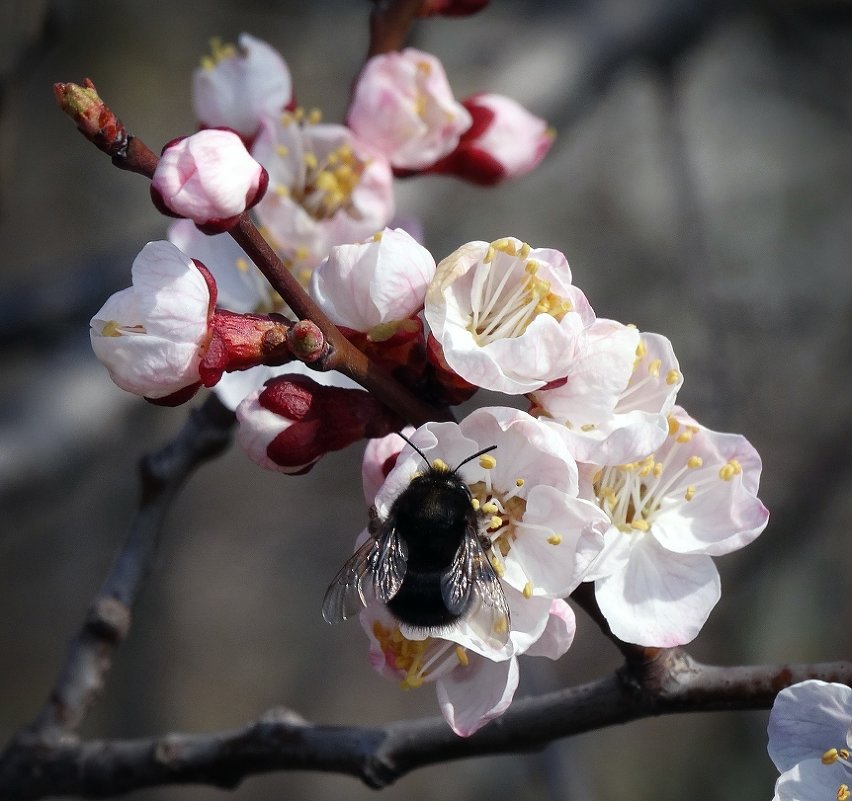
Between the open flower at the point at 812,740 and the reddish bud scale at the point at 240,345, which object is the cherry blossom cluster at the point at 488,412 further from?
the open flower at the point at 812,740

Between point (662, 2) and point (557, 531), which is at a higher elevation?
point (557, 531)

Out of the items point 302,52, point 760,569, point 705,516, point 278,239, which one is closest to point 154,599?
point 760,569

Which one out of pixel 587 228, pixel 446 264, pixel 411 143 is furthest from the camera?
pixel 587 228

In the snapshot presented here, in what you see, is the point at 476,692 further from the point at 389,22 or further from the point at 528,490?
the point at 389,22

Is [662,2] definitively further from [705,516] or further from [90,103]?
[90,103]

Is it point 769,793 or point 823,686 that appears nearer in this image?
point 823,686

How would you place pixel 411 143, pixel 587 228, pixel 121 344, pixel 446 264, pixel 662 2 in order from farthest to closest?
pixel 587 228 → pixel 662 2 → pixel 411 143 → pixel 446 264 → pixel 121 344

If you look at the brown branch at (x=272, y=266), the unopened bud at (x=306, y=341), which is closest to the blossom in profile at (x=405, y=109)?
the brown branch at (x=272, y=266)
